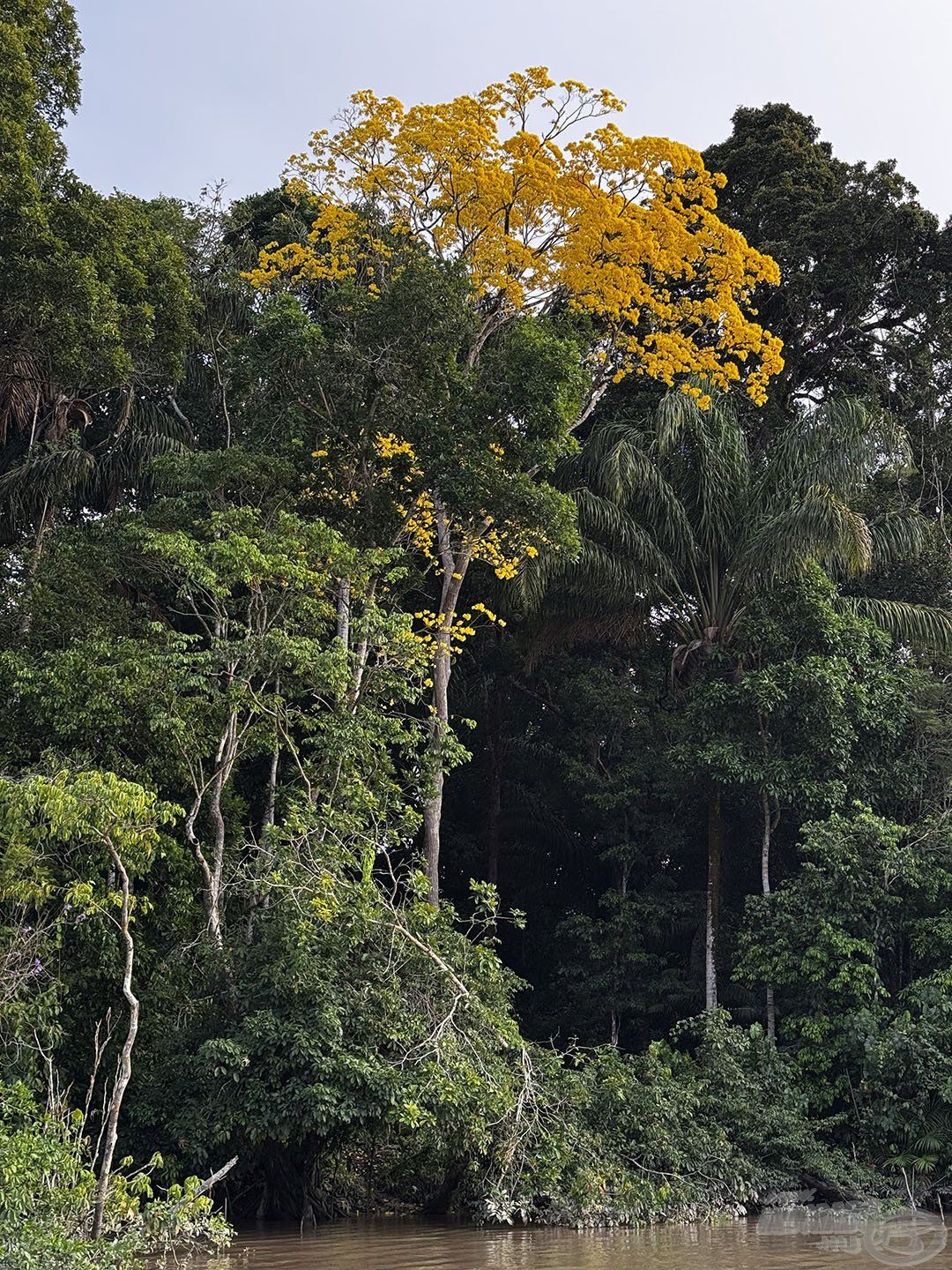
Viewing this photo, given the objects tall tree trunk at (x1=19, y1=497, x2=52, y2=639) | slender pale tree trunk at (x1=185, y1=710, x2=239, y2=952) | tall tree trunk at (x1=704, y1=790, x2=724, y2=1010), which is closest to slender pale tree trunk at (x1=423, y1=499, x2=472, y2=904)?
slender pale tree trunk at (x1=185, y1=710, x2=239, y2=952)

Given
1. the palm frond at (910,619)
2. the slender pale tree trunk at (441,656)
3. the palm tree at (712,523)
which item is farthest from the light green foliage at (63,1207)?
the palm frond at (910,619)

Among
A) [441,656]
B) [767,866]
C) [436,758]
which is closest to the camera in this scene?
[436,758]

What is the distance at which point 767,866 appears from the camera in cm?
1598

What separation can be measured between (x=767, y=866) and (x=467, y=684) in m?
5.55

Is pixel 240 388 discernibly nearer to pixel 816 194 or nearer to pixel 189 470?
pixel 189 470

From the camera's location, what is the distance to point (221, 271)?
17531mm

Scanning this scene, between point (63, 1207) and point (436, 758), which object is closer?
point (63, 1207)

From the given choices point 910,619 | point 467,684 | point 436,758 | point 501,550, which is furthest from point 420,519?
point 910,619

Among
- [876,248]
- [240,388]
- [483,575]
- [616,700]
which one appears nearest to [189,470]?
[240,388]

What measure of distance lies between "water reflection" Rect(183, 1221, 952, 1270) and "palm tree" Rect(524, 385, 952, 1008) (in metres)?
5.19

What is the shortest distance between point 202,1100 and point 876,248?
14270 mm

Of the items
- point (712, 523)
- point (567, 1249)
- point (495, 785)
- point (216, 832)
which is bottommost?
point (567, 1249)

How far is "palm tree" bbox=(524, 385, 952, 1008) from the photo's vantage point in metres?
15.8

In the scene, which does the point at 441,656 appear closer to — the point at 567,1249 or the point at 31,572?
the point at 31,572
